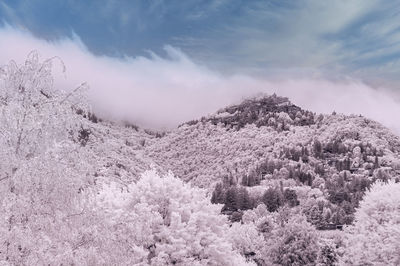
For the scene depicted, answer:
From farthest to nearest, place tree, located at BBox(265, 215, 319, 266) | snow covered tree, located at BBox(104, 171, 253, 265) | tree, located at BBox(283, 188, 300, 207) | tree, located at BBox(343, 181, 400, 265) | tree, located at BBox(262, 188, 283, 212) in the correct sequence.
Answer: tree, located at BBox(283, 188, 300, 207), tree, located at BBox(262, 188, 283, 212), tree, located at BBox(265, 215, 319, 266), tree, located at BBox(343, 181, 400, 265), snow covered tree, located at BBox(104, 171, 253, 265)

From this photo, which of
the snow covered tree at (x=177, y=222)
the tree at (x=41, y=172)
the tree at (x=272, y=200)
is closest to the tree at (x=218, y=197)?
the tree at (x=272, y=200)

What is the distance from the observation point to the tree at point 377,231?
155 feet

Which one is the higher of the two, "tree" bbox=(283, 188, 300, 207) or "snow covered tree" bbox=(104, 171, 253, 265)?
"tree" bbox=(283, 188, 300, 207)

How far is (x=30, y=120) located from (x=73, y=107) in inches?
54.6

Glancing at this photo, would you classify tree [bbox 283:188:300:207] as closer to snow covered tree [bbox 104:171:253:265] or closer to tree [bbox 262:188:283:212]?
tree [bbox 262:188:283:212]

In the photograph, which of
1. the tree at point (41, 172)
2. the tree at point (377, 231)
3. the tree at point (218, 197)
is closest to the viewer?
the tree at point (41, 172)

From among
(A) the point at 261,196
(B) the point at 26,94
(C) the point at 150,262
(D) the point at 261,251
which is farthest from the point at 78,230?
(A) the point at 261,196

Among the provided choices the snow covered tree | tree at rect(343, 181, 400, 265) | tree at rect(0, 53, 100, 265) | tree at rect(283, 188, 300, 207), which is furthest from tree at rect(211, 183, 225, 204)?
tree at rect(0, 53, 100, 265)

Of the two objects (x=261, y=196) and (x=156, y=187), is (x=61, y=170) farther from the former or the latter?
(x=261, y=196)

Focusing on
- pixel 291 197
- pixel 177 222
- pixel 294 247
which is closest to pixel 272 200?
pixel 291 197

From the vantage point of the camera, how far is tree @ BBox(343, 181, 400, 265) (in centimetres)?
4734

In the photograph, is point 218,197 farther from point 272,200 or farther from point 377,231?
point 377,231

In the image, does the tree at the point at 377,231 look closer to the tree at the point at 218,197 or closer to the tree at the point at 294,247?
the tree at the point at 294,247

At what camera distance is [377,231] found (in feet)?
167
